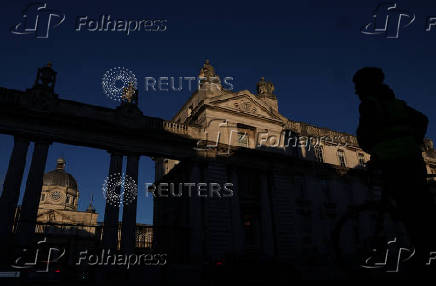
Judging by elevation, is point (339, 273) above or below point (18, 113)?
below

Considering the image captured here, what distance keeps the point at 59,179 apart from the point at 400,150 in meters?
77.1

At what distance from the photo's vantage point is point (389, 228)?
97.5 ft

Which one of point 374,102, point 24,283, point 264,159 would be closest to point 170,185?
point 264,159

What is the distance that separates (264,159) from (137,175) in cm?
1006

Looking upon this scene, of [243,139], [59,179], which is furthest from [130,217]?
[59,179]

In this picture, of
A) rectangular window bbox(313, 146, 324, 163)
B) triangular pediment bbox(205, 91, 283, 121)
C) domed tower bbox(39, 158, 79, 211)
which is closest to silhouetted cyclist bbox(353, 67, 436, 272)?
triangular pediment bbox(205, 91, 283, 121)

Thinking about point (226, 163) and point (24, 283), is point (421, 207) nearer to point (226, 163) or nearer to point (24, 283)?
point (24, 283)

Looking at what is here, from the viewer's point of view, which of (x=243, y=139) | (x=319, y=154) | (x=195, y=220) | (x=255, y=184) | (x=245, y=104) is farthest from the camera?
(x=319, y=154)

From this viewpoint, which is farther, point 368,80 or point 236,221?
point 236,221

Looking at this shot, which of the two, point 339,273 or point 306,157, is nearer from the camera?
point 339,273

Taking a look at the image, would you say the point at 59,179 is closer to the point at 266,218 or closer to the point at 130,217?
the point at 130,217

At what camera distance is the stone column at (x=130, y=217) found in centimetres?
1732

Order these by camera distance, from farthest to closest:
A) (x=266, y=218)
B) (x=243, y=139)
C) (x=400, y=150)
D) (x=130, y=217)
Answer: (x=243, y=139)
(x=266, y=218)
(x=130, y=217)
(x=400, y=150)

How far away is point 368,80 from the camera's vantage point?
398 centimetres
